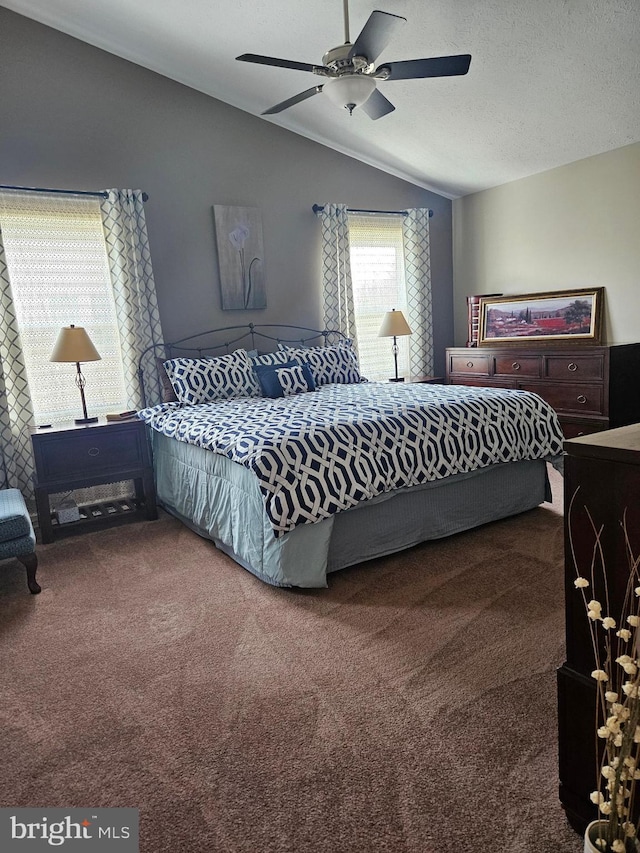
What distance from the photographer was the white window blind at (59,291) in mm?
3805

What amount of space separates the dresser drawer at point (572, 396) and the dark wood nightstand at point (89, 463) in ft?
10.3

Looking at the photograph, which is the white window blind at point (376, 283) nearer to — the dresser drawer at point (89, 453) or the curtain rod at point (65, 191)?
the curtain rod at point (65, 191)

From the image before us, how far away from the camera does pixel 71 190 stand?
3.94 metres

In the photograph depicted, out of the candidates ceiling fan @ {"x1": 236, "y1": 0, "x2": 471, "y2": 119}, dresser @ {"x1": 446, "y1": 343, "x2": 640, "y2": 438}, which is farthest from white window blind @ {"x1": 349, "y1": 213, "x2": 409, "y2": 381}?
ceiling fan @ {"x1": 236, "y1": 0, "x2": 471, "y2": 119}

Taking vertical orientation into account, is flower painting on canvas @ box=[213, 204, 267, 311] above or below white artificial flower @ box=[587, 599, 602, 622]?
above

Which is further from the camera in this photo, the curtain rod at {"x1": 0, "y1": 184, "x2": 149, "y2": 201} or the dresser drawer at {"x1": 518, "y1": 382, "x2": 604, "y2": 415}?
the dresser drawer at {"x1": 518, "y1": 382, "x2": 604, "y2": 415}

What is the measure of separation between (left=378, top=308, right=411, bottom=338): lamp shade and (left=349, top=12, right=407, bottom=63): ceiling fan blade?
2559 mm

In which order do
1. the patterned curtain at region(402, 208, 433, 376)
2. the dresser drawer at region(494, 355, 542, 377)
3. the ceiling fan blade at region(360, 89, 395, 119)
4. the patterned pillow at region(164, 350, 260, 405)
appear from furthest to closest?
the patterned curtain at region(402, 208, 433, 376) → the dresser drawer at region(494, 355, 542, 377) → the patterned pillow at region(164, 350, 260, 405) → the ceiling fan blade at region(360, 89, 395, 119)

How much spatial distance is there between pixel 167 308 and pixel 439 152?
258 cm

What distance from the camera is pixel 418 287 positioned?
18.1ft

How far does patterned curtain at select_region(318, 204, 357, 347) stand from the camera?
4969mm

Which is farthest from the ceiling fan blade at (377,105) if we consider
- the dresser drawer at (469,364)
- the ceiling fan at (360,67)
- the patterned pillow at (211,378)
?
the dresser drawer at (469,364)

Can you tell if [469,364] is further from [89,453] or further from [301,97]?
[89,453]

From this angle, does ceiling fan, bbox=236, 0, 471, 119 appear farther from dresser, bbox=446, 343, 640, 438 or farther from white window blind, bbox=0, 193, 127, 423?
dresser, bbox=446, 343, 640, 438
